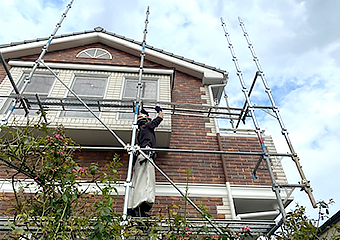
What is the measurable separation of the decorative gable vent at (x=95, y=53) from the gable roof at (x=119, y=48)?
0.41m

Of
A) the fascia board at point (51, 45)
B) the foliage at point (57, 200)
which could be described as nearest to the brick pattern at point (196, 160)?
the foliage at point (57, 200)

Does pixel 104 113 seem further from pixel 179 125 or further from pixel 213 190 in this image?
pixel 213 190

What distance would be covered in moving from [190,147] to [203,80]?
2.64m

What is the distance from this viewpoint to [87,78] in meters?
7.46

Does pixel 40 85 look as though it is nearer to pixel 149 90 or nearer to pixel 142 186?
pixel 149 90

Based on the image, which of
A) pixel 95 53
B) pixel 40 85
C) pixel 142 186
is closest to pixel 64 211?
pixel 142 186

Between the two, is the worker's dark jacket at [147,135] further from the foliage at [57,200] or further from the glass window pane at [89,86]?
the glass window pane at [89,86]

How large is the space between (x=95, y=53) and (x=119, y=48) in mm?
837

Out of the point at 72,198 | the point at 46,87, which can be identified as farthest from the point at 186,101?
the point at 72,198

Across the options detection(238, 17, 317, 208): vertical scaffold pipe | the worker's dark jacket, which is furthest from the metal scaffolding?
the worker's dark jacket

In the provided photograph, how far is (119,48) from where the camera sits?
8.88 m

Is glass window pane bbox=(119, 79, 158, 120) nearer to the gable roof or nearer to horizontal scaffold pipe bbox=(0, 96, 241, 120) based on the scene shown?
horizontal scaffold pipe bbox=(0, 96, 241, 120)

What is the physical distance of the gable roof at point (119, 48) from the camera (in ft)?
26.4

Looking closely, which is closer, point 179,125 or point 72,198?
point 72,198
